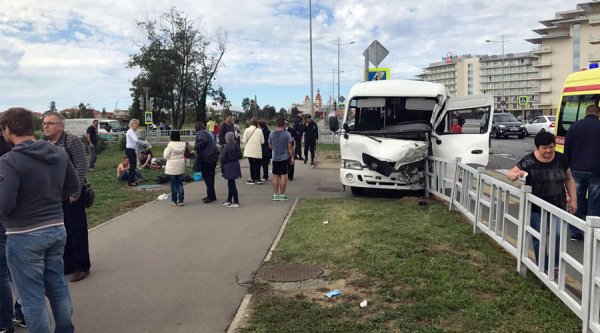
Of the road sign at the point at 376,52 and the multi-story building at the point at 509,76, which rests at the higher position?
the multi-story building at the point at 509,76

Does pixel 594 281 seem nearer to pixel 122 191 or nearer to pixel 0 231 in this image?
pixel 0 231

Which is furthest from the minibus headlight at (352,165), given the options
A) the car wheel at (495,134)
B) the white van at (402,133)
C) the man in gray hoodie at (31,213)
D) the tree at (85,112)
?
the tree at (85,112)

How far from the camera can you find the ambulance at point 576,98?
352 inches

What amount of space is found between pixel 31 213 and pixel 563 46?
10824cm

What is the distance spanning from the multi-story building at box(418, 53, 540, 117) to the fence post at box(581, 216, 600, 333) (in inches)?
5317

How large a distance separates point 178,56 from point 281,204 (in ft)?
97.9

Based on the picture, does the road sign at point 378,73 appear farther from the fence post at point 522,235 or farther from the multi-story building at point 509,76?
the multi-story building at point 509,76

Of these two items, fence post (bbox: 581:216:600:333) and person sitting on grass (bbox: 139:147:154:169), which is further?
person sitting on grass (bbox: 139:147:154:169)

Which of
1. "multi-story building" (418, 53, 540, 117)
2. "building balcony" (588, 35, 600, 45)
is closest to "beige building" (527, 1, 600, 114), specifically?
"building balcony" (588, 35, 600, 45)

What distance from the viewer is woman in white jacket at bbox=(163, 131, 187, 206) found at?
388 inches

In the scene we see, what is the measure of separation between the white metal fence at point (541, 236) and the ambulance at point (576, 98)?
2.64 meters

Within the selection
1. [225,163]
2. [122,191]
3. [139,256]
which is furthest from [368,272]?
[122,191]

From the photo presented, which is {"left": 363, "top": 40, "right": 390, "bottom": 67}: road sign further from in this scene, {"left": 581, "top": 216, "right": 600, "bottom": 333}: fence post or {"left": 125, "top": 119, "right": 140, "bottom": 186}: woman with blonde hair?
{"left": 581, "top": 216, "right": 600, "bottom": 333}: fence post

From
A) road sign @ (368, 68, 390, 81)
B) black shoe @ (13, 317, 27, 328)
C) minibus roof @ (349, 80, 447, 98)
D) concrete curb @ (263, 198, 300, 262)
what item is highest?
road sign @ (368, 68, 390, 81)
